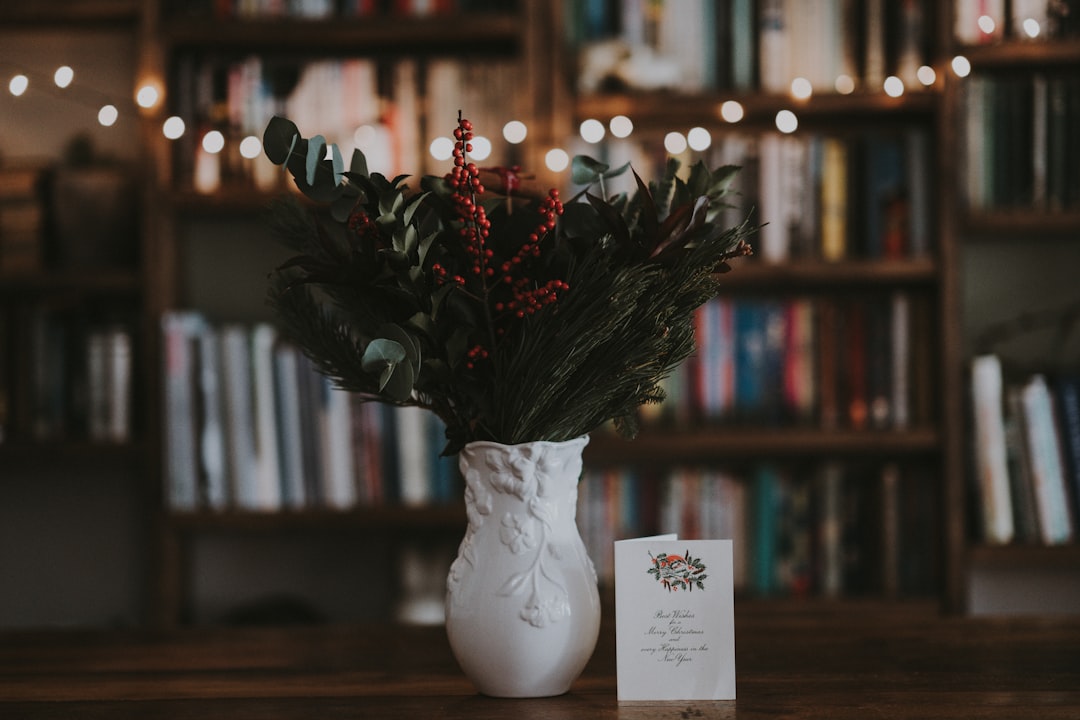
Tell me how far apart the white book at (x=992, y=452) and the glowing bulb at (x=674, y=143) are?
0.69 metres

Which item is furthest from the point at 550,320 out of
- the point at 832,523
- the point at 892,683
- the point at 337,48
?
the point at 337,48

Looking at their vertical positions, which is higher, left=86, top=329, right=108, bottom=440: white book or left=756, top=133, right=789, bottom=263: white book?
left=756, top=133, right=789, bottom=263: white book

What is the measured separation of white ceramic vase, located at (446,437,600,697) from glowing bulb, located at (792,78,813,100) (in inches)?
52.7

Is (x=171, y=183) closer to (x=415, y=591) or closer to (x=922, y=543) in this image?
(x=415, y=591)

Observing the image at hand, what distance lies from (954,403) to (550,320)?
1381 millimetres

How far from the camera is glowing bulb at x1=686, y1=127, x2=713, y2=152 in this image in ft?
6.69

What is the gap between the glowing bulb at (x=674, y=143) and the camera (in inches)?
82.1

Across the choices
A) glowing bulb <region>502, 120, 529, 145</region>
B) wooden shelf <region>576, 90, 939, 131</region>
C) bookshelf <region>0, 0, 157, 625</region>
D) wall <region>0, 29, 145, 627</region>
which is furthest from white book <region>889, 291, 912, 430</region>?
wall <region>0, 29, 145, 627</region>

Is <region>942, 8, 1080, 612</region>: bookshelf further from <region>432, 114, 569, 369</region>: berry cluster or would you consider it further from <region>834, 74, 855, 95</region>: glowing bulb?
<region>432, 114, 569, 369</region>: berry cluster

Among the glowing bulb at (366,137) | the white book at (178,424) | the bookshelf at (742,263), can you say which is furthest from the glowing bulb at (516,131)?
A: the white book at (178,424)

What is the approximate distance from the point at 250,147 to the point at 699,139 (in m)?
0.84

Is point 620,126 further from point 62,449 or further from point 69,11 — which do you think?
point 62,449

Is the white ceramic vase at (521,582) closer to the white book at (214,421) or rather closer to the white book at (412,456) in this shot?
the white book at (412,456)

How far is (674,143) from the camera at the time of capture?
210cm
